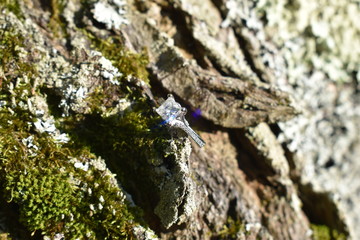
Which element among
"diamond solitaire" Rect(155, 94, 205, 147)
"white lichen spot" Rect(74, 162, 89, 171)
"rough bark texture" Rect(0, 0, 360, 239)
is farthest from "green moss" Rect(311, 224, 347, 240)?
"white lichen spot" Rect(74, 162, 89, 171)

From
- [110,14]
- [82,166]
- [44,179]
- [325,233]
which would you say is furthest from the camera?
[325,233]

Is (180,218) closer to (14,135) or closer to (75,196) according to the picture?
(75,196)

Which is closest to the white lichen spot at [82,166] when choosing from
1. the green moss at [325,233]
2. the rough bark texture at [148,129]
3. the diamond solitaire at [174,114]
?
the rough bark texture at [148,129]

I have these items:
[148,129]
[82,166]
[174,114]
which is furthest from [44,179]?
[174,114]

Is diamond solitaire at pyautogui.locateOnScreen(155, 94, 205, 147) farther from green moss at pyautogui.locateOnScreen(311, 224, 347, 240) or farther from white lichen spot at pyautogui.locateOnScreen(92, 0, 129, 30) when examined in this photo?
green moss at pyautogui.locateOnScreen(311, 224, 347, 240)

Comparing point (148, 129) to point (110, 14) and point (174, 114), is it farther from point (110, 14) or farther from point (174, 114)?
point (110, 14)

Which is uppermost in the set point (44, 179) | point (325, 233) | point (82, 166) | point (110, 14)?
point (110, 14)

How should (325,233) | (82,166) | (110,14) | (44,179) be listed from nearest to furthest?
(44,179)
(82,166)
(110,14)
(325,233)

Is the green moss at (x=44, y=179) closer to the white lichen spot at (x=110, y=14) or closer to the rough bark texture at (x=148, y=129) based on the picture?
the rough bark texture at (x=148, y=129)
